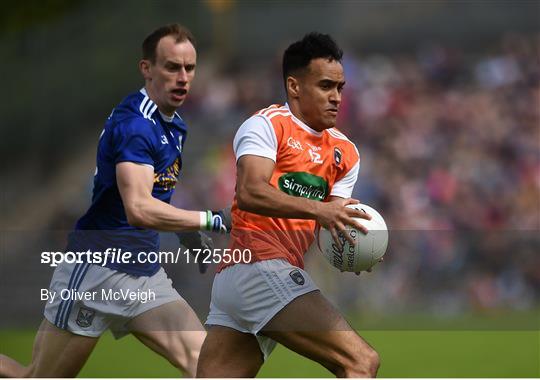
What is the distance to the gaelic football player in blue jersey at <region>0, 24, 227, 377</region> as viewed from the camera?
7121 millimetres

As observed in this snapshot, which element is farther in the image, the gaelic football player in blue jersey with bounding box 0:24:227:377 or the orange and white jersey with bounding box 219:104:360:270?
the gaelic football player in blue jersey with bounding box 0:24:227:377

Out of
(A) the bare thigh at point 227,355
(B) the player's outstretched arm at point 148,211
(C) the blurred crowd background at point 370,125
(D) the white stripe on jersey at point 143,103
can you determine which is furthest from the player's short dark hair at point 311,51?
(C) the blurred crowd background at point 370,125

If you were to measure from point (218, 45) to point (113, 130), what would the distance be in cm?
1755

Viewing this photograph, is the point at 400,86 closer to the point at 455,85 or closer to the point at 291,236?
the point at 455,85

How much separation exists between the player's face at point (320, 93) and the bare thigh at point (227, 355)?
4.31 feet

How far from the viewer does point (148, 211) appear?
22.3 feet

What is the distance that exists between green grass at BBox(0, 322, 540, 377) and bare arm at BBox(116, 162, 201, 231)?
4.79 m

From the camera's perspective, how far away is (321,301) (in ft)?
21.2

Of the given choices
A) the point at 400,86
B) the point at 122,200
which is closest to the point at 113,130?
the point at 122,200

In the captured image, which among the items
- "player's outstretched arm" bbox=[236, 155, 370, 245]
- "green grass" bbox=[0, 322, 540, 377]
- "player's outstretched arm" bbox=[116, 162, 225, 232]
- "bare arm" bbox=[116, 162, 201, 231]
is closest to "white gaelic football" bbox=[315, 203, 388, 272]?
"player's outstretched arm" bbox=[236, 155, 370, 245]

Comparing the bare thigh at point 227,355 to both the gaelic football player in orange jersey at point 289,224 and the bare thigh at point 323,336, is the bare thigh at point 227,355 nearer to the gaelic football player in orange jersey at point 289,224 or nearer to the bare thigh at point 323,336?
the gaelic football player in orange jersey at point 289,224

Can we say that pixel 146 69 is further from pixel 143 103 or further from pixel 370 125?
pixel 370 125

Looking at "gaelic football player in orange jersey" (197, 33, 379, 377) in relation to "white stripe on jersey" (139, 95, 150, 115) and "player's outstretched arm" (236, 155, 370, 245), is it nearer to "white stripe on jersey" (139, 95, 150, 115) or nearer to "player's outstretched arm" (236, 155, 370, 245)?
"player's outstretched arm" (236, 155, 370, 245)

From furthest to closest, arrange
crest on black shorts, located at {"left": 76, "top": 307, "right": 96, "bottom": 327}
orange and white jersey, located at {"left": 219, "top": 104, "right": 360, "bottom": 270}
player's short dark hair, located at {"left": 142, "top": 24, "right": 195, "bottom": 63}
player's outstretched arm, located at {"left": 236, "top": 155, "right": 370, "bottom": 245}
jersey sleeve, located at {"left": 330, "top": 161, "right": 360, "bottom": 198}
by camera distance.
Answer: player's short dark hair, located at {"left": 142, "top": 24, "right": 195, "bottom": 63} < crest on black shorts, located at {"left": 76, "top": 307, "right": 96, "bottom": 327} < jersey sleeve, located at {"left": 330, "top": 161, "right": 360, "bottom": 198} < orange and white jersey, located at {"left": 219, "top": 104, "right": 360, "bottom": 270} < player's outstretched arm, located at {"left": 236, "top": 155, "right": 370, "bottom": 245}
